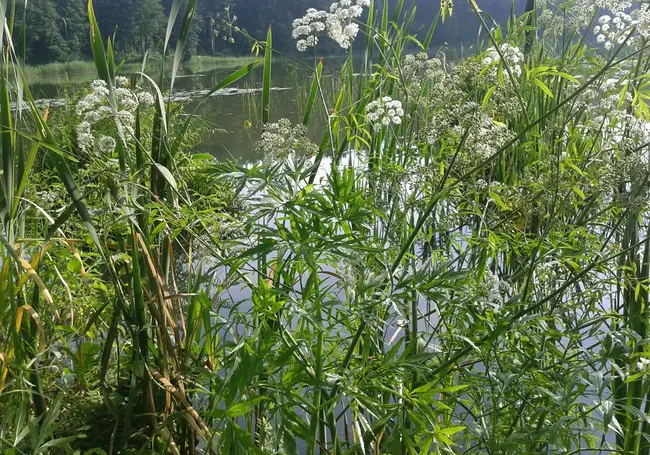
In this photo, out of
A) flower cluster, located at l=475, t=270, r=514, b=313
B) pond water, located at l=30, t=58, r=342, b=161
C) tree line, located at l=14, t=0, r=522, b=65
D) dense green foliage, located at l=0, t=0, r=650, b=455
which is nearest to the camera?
dense green foliage, located at l=0, t=0, r=650, b=455

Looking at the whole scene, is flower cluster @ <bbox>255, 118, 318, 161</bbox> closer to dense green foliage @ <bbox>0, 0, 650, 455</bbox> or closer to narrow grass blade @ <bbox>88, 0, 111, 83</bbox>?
dense green foliage @ <bbox>0, 0, 650, 455</bbox>

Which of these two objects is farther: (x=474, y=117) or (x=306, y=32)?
(x=306, y=32)

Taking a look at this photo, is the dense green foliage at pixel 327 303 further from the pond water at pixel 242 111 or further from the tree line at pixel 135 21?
the tree line at pixel 135 21

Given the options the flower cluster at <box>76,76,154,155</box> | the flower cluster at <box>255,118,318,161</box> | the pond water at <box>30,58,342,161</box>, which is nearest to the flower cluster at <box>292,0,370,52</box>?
the flower cluster at <box>255,118,318,161</box>

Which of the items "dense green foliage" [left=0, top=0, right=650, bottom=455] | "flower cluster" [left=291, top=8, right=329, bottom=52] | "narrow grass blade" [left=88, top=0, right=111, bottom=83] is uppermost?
"flower cluster" [left=291, top=8, right=329, bottom=52]

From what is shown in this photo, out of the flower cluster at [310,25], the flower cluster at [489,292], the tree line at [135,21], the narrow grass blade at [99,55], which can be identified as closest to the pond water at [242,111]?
the tree line at [135,21]

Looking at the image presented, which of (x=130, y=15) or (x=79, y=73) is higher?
(x=130, y=15)

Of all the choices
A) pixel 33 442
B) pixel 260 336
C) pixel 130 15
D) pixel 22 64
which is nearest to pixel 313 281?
pixel 260 336

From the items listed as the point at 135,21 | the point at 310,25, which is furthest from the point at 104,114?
the point at 135,21

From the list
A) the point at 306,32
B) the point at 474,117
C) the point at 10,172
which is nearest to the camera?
the point at 474,117

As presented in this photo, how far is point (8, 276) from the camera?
47.4 inches

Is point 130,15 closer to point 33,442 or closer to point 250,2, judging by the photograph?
point 250,2

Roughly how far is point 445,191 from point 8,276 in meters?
0.87

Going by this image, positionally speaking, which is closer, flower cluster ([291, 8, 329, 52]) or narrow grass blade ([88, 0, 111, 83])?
narrow grass blade ([88, 0, 111, 83])
